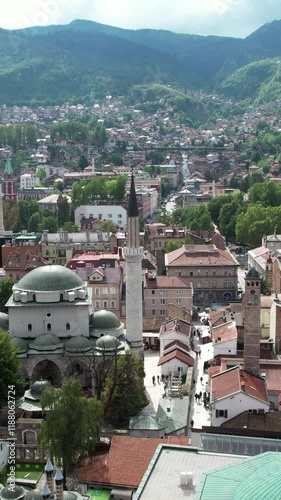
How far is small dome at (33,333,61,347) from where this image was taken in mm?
35062

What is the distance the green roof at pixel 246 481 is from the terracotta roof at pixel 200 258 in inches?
1348

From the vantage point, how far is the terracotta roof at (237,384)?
29545 millimetres

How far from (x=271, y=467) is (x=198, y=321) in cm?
2944

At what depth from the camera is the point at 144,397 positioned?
32719mm

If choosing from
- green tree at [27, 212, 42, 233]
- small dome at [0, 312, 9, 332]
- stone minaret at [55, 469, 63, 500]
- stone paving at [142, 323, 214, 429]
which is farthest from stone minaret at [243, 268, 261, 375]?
green tree at [27, 212, 42, 233]

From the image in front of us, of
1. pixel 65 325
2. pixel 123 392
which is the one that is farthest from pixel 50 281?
pixel 123 392

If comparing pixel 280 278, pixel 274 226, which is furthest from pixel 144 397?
pixel 274 226

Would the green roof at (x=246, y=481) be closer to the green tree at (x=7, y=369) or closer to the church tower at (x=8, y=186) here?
the green tree at (x=7, y=369)

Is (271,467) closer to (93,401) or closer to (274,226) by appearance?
(93,401)

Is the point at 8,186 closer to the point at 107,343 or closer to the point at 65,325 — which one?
the point at 65,325

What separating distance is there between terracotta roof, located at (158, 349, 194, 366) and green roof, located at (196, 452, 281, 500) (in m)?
16.5

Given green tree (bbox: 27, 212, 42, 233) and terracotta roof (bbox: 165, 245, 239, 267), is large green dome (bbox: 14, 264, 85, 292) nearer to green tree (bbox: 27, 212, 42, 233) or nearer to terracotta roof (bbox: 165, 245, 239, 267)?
terracotta roof (bbox: 165, 245, 239, 267)

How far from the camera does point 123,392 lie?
31.6m

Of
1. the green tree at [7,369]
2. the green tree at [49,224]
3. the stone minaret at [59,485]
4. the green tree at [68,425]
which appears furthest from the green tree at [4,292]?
the green tree at [49,224]
